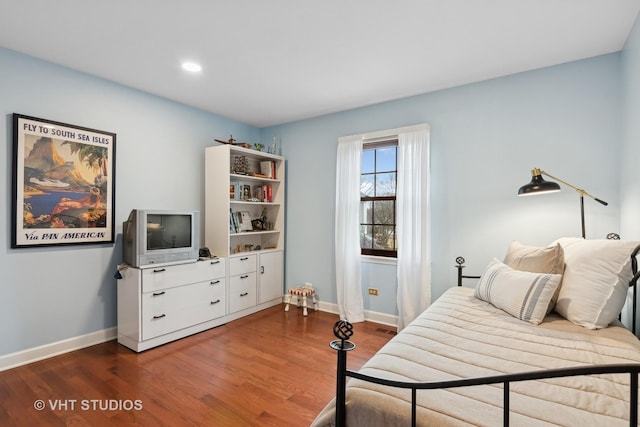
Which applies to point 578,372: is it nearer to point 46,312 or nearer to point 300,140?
point 46,312

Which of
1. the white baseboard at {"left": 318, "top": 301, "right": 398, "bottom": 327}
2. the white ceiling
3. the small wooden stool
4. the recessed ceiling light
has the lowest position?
the white baseboard at {"left": 318, "top": 301, "right": 398, "bottom": 327}

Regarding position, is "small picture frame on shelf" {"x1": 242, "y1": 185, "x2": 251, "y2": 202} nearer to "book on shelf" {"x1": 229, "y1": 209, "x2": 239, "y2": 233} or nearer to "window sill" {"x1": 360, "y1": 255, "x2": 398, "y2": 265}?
"book on shelf" {"x1": 229, "y1": 209, "x2": 239, "y2": 233}

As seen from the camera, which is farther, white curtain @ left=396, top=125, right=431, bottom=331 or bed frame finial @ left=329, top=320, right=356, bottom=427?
white curtain @ left=396, top=125, right=431, bottom=331

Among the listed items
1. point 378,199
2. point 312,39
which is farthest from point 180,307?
point 312,39

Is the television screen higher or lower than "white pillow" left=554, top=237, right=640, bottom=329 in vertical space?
higher

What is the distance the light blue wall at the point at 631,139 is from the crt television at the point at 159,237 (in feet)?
12.2

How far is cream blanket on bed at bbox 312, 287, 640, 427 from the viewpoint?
104 cm

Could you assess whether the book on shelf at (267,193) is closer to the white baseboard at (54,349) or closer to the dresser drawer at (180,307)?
the dresser drawer at (180,307)

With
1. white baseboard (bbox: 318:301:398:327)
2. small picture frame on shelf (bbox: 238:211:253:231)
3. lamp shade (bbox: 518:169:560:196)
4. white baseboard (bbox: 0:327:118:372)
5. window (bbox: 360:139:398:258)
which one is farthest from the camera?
small picture frame on shelf (bbox: 238:211:253:231)

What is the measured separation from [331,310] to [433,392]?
9.89 ft

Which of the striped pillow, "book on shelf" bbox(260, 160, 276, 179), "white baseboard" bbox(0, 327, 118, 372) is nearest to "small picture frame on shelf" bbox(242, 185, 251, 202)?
"book on shelf" bbox(260, 160, 276, 179)

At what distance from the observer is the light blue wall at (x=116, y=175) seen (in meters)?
2.59

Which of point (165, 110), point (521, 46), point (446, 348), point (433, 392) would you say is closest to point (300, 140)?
point (165, 110)

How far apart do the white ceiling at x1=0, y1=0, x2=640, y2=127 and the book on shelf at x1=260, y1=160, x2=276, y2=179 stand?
125 centimetres
